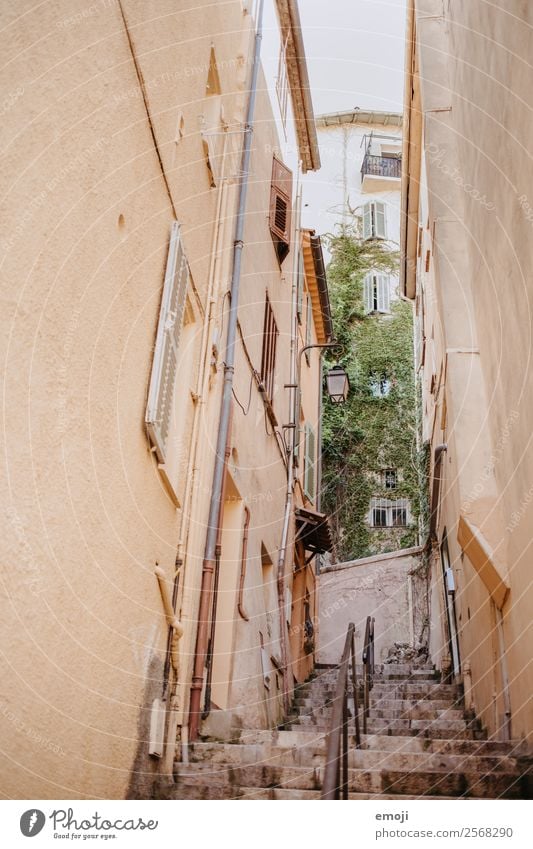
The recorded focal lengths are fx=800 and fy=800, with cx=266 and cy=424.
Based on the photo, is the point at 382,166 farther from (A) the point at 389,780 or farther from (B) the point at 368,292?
(A) the point at 389,780

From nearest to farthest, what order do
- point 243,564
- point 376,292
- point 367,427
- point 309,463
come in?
1. point 243,564
2. point 309,463
3. point 367,427
4. point 376,292

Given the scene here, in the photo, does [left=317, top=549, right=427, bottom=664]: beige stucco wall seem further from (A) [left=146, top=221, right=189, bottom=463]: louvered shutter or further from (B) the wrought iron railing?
(A) [left=146, top=221, right=189, bottom=463]: louvered shutter

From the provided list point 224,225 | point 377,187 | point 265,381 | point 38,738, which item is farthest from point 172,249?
point 377,187

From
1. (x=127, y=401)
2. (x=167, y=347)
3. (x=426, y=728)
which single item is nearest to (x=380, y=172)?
(x=167, y=347)

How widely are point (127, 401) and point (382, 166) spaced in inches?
852

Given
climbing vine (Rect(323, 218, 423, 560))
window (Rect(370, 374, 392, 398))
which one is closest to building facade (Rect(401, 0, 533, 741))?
climbing vine (Rect(323, 218, 423, 560))

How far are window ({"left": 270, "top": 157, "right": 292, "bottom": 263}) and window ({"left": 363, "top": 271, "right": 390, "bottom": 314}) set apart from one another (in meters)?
10.8

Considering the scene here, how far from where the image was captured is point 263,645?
8.16 m

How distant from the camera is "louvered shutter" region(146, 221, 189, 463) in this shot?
198 inches

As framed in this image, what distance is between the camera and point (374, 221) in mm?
23750

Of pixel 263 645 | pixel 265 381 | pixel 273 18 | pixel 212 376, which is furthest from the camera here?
pixel 273 18

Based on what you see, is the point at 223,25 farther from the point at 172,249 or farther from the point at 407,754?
the point at 407,754

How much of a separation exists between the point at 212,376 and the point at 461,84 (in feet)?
13.2

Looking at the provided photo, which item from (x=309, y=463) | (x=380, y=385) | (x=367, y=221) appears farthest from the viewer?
(x=367, y=221)
